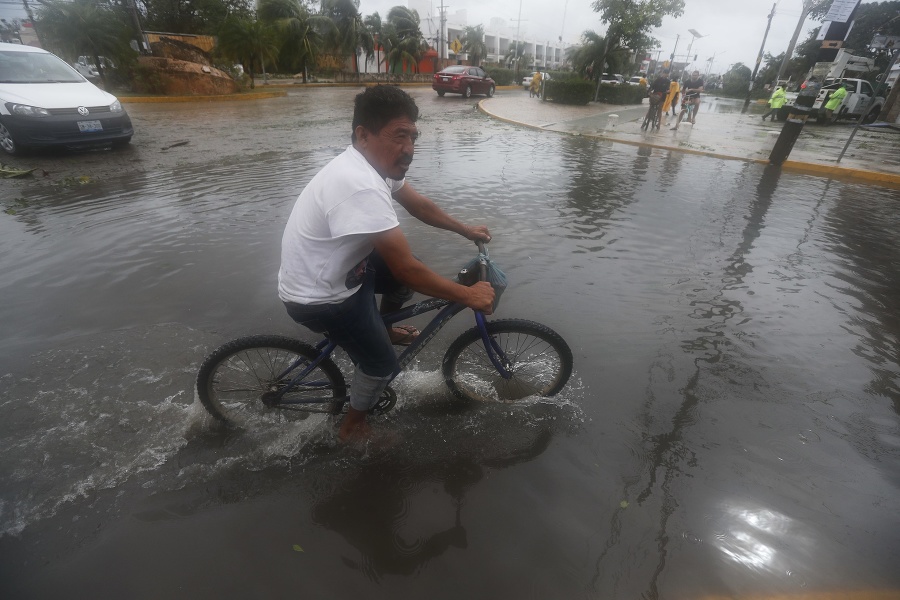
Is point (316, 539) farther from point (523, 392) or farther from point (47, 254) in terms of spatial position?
point (47, 254)

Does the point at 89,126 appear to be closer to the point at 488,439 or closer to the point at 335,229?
the point at 335,229

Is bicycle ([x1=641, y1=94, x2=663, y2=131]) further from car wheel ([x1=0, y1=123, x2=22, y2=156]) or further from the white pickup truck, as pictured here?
car wheel ([x1=0, y1=123, x2=22, y2=156])

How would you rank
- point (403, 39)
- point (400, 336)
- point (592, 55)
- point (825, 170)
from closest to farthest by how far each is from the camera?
point (400, 336), point (825, 170), point (592, 55), point (403, 39)

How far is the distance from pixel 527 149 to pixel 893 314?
8.91 m

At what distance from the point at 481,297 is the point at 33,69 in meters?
12.0

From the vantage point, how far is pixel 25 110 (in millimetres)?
7965

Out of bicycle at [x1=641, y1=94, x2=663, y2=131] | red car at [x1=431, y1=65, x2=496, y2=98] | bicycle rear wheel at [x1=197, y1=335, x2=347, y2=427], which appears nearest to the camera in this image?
bicycle rear wheel at [x1=197, y1=335, x2=347, y2=427]

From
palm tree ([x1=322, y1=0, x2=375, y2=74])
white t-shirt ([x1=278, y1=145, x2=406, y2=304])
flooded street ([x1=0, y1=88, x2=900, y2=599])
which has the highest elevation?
palm tree ([x1=322, y1=0, x2=375, y2=74])

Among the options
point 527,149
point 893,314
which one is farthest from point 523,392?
point 527,149

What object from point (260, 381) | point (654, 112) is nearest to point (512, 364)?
point (260, 381)

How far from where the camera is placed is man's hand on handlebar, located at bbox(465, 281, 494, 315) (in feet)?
7.47

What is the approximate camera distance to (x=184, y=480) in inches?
98.6

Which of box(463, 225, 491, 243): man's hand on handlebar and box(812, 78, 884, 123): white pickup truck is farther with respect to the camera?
box(812, 78, 884, 123): white pickup truck

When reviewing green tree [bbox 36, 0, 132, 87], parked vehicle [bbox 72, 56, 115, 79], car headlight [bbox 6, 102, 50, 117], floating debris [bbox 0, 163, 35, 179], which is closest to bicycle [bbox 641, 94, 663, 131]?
car headlight [bbox 6, 102, 50, 117]
